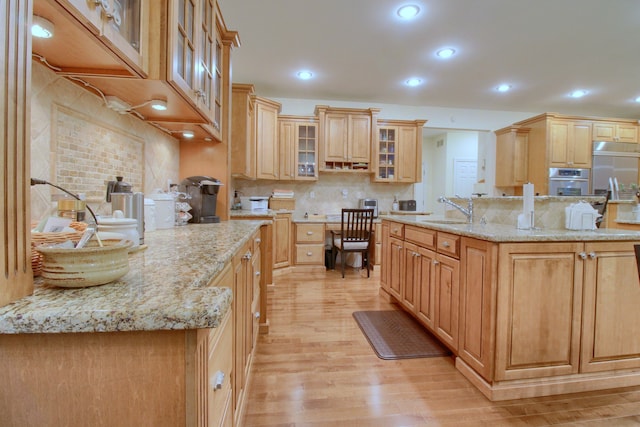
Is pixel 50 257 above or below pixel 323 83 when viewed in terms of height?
below

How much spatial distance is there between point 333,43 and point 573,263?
9.22ft

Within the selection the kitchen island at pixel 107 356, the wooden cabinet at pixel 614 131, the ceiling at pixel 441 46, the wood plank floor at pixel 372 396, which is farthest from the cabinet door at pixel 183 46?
the wooden cabinet at pixel 614 131

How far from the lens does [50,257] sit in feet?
1.96

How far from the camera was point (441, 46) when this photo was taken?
318 cm

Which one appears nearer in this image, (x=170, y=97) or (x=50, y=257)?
(x=50, y=257)

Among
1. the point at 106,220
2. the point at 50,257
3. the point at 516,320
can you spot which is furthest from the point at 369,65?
the point at 50,257

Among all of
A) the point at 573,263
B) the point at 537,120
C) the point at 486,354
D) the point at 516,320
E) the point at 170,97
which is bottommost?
the point at 486,354

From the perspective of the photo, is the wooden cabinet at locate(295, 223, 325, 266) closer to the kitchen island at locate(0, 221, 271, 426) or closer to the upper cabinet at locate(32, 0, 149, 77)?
the upper cabinet at locate(32, 0, 149, 77)

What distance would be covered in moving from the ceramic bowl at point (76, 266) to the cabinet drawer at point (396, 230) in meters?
2.39

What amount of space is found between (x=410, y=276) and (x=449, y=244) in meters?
0.68

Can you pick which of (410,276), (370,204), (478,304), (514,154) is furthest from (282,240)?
(514,154)

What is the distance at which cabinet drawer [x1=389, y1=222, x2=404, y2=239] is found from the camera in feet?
8.96

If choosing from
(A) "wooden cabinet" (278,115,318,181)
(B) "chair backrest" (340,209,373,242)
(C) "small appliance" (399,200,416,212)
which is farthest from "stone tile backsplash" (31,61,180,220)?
(C) "small appliance" (399,200,416,212)

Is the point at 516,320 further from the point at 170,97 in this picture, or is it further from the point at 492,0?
the point at 492,0
